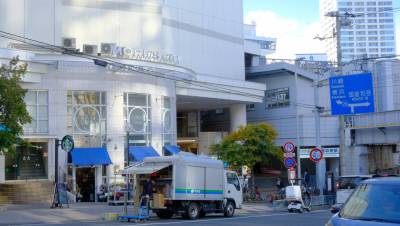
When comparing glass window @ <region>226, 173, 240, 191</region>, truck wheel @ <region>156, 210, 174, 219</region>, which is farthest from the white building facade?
truck wheel @ <region>156, 210, 174, 219</region>

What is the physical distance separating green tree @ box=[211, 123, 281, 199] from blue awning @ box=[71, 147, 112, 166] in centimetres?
1083

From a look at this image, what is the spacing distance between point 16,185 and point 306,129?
32915 mm

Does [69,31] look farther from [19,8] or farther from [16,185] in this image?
[16,185]

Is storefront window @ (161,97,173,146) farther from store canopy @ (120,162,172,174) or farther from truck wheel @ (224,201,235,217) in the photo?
store canopy @ (120,162,172,174)

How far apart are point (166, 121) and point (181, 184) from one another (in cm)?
2033

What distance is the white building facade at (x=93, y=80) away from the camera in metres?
41.8

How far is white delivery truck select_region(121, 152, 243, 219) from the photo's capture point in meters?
27.4

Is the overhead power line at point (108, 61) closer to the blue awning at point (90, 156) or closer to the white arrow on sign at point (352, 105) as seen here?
the blue awning at point (90, 156)

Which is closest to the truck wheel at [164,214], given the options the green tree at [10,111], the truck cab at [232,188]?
the truck cab at [232,188]

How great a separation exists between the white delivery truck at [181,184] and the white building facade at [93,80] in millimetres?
13534

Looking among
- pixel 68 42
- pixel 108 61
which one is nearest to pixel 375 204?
pixel 108 61

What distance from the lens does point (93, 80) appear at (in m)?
43.3

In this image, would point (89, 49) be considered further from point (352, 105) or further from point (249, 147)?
point (352, 105)

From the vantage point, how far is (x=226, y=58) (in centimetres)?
6128
